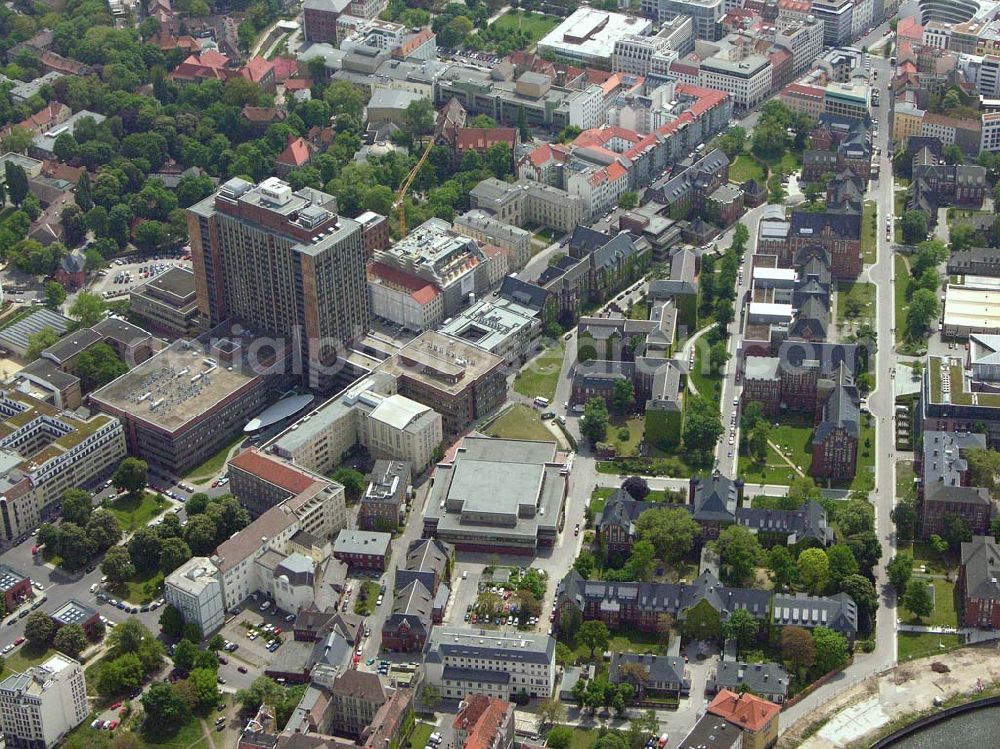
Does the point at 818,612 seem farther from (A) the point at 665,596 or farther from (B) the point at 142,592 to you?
(B) the point at 142,592

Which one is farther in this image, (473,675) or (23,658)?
(23,658)

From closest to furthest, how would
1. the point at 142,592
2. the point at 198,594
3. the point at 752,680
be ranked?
1. the point at 752,680
2. the point at 198,594
3. the point at 142,592

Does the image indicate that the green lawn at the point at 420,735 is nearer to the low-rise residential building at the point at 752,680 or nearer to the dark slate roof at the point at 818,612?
the low-rise residential building at the point at 752,680

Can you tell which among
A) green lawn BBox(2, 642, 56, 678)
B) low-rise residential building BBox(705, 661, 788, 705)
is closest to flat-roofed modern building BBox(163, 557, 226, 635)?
green lawn BBox(2, 642, 56, 678)

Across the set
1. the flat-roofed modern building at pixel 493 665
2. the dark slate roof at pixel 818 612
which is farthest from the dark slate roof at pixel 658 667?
the dark slate roof at pixel 818 612

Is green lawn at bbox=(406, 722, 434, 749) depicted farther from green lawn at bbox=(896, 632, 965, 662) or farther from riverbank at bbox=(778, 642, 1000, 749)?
green lawn at bbox=(896, 632, 965, 662)

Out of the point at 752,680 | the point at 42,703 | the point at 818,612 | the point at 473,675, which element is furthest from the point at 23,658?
the point at 818,612
